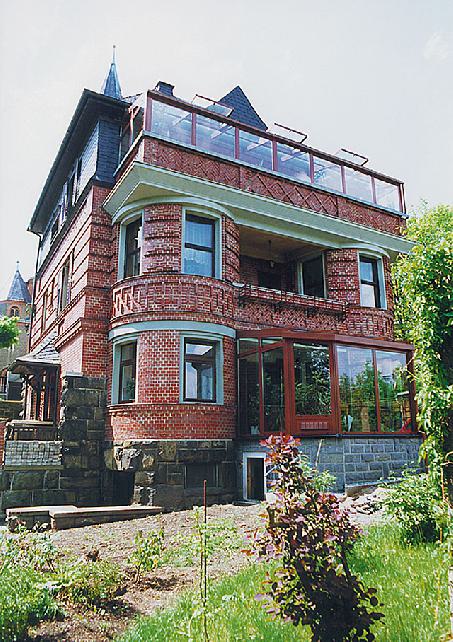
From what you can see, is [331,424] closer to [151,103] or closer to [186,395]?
[186,395]

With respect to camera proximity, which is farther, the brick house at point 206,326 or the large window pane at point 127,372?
the large window pane at point 127,372

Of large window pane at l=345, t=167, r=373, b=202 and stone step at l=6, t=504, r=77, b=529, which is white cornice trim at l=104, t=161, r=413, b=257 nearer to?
large window pane at l=345, t=167, r=373, b=202

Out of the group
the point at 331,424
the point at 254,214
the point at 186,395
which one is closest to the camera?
the point at 331,424

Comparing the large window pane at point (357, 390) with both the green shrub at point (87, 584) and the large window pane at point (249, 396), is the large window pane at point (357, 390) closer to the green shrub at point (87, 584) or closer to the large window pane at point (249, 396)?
the large window pane at point (249, 396)

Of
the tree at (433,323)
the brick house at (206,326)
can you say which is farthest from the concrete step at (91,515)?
the tree at (433,323)

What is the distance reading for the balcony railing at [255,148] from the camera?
13.6m

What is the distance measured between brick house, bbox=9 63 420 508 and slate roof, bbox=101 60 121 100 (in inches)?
152

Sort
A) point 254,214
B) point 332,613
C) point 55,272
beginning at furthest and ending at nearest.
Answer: point 55,272
point 254,214
point 332,613

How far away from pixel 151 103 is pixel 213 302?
5.20 meters

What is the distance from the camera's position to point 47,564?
6.20 m

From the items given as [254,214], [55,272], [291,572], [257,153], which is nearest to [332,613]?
[291,572]

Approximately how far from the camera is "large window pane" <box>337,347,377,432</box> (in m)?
12.5

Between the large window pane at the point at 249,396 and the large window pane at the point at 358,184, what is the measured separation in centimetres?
704

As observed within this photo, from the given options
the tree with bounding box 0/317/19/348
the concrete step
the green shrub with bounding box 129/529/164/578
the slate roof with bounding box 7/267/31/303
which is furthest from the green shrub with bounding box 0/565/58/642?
the slate roof with bounding box 7/267/31/303
